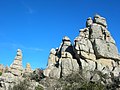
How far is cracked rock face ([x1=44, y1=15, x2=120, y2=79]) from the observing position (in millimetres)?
44303

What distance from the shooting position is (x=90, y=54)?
46.3 m

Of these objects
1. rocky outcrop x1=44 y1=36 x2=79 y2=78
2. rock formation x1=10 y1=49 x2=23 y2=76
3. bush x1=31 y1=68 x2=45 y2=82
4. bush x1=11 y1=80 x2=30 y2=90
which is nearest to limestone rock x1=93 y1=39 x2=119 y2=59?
rocky outcrop x1=44 y1=36 x2=79 y2=78

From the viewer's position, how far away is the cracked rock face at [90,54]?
44303 millimetres

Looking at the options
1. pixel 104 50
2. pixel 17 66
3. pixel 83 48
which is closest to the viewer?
pixel 83 48

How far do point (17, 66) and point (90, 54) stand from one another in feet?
50.1

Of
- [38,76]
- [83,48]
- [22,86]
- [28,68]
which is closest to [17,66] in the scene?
[38,76]

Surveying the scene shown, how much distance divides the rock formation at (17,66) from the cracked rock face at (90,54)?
622 centimetres

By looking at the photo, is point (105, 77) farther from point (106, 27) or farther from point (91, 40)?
point (106, 27)

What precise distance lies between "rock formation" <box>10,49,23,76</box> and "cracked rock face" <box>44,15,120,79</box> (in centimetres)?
622

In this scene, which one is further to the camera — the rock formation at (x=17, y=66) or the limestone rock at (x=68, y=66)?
the rock formation at (x=17, y=66)

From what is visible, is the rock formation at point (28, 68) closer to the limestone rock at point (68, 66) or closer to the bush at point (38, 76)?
the bush at point (38, 76)

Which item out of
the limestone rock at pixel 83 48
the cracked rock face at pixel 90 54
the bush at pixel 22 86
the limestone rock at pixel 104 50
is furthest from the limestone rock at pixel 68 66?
the bush at pixel 22 86

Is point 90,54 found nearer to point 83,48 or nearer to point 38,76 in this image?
point 83,48

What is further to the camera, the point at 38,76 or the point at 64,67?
the point at 38,76
